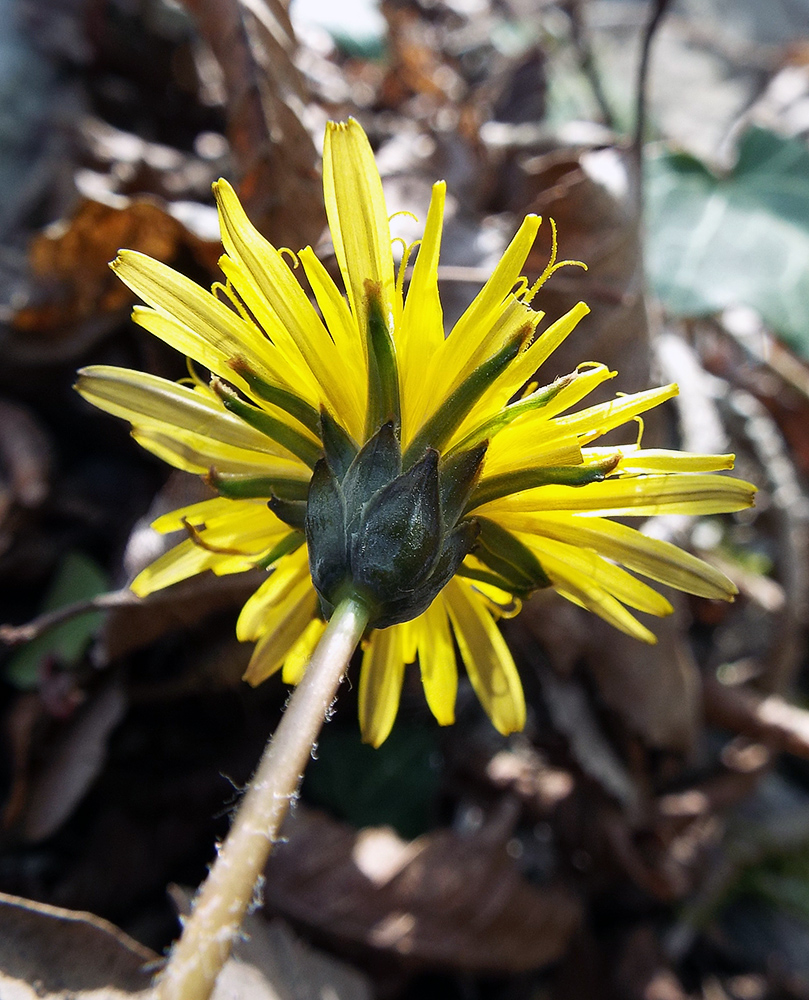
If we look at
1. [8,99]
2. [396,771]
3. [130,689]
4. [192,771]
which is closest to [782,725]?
[396,771]

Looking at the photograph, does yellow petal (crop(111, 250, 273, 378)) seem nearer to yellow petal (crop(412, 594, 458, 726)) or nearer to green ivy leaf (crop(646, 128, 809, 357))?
yellow petal (crop(412, 594, 458, 726))

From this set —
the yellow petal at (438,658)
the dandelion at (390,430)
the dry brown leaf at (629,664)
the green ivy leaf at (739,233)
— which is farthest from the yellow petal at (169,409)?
the green ivy leaf at (739,233)

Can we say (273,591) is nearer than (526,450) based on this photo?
No

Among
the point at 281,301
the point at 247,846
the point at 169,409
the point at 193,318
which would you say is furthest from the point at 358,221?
the point at 247,846

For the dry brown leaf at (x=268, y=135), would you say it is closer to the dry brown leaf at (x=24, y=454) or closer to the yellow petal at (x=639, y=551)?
the dry brown leaf at (x=24, y=454)

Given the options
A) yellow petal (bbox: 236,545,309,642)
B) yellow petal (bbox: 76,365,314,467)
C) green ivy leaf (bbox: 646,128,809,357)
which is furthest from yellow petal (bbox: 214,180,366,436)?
green ivy leaf (bbox: 646,128,809,357)

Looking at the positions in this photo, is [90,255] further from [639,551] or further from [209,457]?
[639,551]
